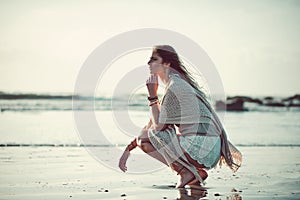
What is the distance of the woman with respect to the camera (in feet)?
17.1

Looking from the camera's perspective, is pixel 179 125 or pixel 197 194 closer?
pixel 197 194

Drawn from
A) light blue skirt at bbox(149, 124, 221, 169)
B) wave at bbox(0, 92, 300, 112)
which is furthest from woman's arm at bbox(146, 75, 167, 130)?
wave at bbox(0, 92, 300, 112)

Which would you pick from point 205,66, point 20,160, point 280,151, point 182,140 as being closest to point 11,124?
point 20,160

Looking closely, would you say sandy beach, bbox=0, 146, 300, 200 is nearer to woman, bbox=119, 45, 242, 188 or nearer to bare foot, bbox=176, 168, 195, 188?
bare foot, bbox=176, 168, 195, 188

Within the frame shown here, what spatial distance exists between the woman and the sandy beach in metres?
0.26

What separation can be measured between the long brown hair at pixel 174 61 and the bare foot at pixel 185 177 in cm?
76

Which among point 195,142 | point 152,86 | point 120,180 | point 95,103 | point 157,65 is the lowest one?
point 120,180

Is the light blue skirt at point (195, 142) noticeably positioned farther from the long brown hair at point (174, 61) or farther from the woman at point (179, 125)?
the long brown hair at point (174, 61)

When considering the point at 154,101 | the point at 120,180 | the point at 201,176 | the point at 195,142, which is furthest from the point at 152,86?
the point at 120,180

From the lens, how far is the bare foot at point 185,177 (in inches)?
207

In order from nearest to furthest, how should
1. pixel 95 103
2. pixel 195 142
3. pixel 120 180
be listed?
pixel 195 142 → pixel 120 180 → pixel 95 103

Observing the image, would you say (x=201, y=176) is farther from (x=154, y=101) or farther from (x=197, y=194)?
(x=154, y=101)

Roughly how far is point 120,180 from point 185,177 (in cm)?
79

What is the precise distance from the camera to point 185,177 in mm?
5293
